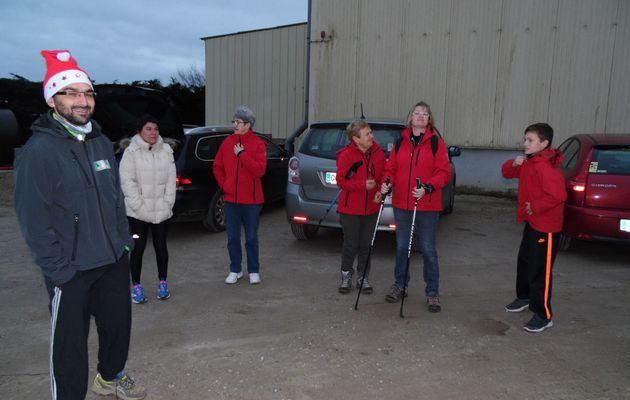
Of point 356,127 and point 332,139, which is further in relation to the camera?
point 332,139

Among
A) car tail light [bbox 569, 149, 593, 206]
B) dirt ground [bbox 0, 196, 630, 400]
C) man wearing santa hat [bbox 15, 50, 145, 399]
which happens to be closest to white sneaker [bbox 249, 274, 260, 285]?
dirt ground [bbox 0, 196, 630, 400]

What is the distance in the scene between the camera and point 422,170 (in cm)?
434

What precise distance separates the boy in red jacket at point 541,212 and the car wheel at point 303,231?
3.20m

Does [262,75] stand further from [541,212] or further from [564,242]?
[541,212]

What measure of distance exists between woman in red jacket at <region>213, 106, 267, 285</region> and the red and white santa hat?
94.2 inches

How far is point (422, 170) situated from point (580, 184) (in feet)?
8.71

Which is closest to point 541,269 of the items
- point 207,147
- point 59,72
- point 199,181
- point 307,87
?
point 59,72

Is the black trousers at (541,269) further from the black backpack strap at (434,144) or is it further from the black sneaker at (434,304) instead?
the black backpack strap at (434,144)

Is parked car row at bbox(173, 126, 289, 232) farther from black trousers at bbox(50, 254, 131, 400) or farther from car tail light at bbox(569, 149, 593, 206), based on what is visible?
car tail light at bbox(569, 149, 593, 206)

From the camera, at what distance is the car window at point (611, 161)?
580 centimetres

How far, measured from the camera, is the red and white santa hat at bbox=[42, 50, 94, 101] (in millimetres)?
2545

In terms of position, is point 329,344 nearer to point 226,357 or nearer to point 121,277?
point 226,357

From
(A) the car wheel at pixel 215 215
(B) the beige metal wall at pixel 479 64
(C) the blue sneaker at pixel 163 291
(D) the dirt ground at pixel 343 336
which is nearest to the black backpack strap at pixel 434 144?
(D) the dirt ground at pixel 343 336

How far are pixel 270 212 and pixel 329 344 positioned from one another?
5.46 m
